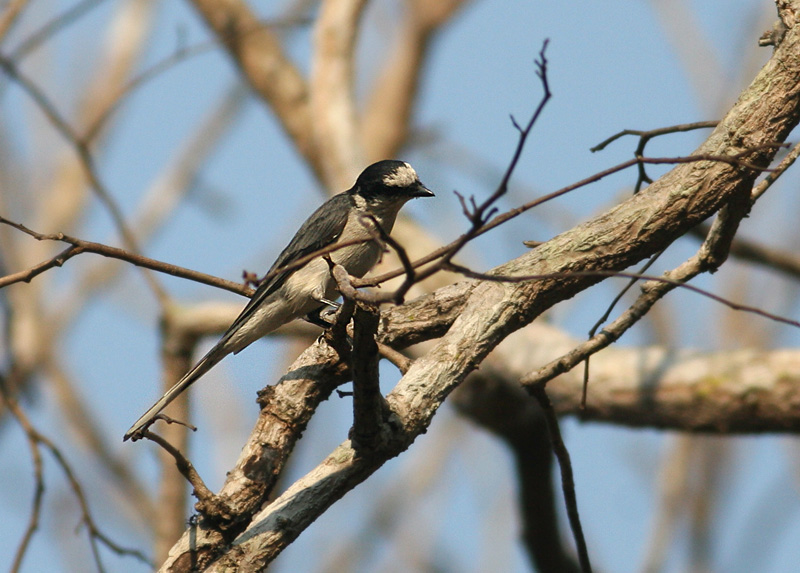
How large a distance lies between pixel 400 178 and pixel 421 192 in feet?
0.55

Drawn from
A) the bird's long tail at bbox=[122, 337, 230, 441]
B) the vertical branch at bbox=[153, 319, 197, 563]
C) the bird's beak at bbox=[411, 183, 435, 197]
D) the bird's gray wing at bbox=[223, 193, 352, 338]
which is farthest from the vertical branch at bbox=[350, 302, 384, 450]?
the vertical branch at bbox=[153, 319, 197, 563]

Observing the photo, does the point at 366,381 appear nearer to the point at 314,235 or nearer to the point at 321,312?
the point at 321,312

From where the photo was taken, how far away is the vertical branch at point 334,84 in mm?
9047

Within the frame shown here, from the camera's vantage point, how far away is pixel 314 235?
5664mm

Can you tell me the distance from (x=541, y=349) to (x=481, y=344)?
3400 mm

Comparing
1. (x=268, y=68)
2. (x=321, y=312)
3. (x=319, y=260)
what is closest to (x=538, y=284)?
(x=319, y=260)

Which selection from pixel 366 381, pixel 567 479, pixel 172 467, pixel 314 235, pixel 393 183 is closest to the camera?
pixel 366 381

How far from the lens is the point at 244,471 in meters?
3.59

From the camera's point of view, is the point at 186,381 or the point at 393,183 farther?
the point at 393,183

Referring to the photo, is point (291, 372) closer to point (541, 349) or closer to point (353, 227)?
point (353, 227)

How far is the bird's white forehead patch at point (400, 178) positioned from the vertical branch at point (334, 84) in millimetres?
3196

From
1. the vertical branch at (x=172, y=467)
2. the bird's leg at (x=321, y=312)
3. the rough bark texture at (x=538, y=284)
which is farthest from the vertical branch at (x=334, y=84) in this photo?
the rough bark texture at (x=538, y=284)

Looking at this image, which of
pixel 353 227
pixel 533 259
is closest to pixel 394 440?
pixel 533 259

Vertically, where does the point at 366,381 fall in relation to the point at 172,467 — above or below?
below
